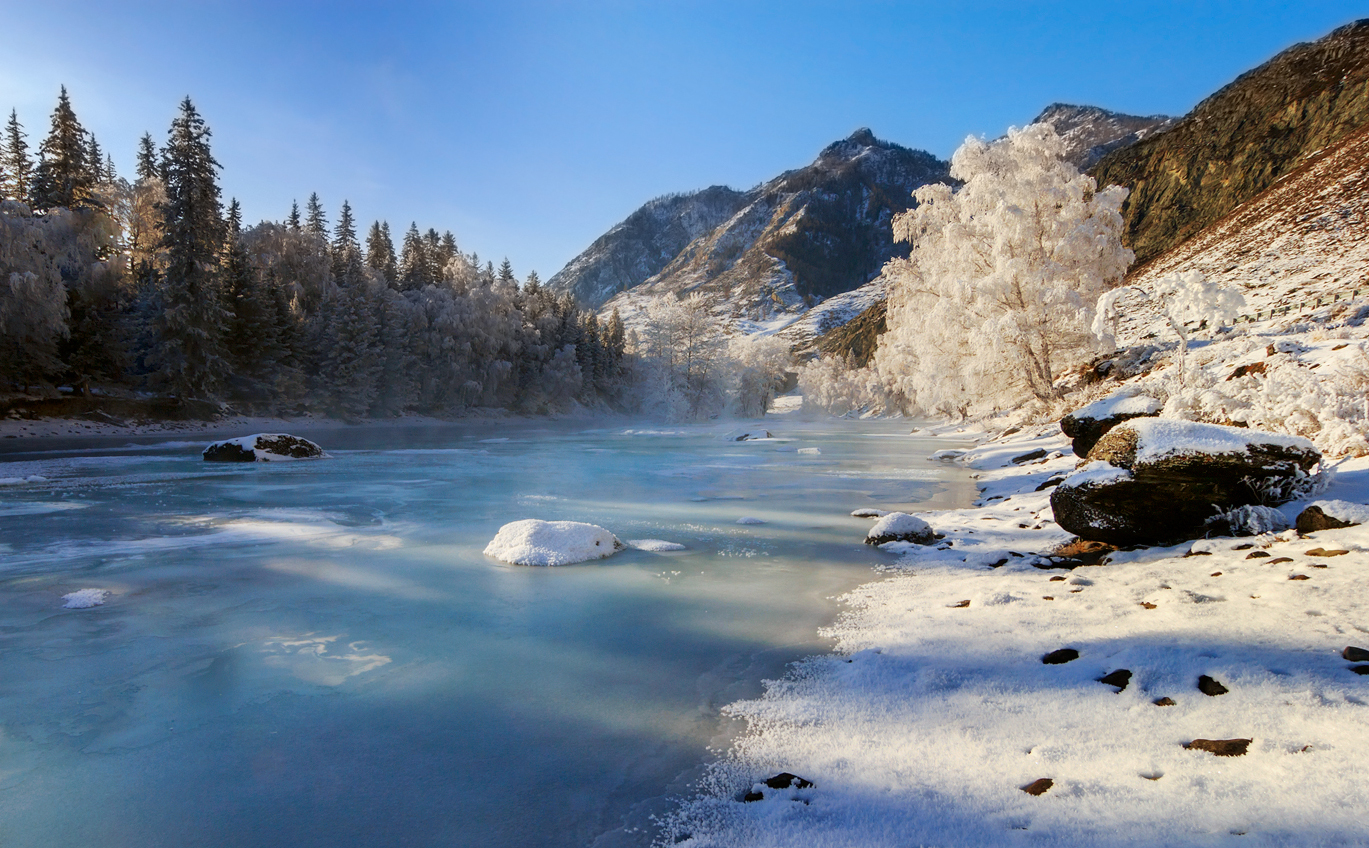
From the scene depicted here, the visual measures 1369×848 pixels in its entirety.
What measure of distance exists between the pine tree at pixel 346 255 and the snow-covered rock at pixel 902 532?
4900 cm

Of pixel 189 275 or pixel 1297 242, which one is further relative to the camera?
pixel 1297 242

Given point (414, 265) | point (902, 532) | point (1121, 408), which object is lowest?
point (902, 532)

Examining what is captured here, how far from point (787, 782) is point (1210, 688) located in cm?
277

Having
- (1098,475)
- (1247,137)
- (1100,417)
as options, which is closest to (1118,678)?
(1098,475)

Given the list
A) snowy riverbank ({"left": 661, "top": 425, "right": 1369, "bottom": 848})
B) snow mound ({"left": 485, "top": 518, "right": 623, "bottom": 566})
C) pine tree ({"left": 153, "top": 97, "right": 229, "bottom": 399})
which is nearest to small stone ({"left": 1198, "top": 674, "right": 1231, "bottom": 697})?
snowy riverbank ({"left": 661, "top": 425, "right": 1369, "bottom": 848})

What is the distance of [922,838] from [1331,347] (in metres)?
16.9

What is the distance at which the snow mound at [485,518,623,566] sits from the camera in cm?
902

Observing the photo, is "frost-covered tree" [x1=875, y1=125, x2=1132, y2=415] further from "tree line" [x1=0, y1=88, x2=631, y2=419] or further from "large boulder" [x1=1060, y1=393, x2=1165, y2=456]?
"tree line" [x1=0, y1=88, x2=631, y2=419]

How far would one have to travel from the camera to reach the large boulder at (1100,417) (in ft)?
42.9

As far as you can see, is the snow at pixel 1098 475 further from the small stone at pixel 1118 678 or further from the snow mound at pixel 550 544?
the snow mound at pixel 550 544

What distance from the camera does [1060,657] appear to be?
4945 millimetres

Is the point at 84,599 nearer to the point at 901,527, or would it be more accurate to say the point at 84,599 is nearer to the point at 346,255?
the point at 901,527

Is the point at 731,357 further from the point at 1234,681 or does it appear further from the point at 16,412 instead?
the point at 1234,681

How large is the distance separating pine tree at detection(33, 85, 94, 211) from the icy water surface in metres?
42.3
